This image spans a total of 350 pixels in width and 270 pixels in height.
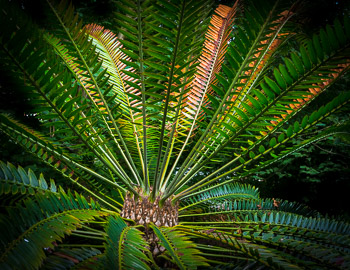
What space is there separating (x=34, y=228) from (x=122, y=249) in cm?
24

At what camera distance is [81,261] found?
28.1 inches

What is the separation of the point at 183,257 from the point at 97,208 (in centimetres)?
43

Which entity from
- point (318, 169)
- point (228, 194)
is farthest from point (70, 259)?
point (318, 169)

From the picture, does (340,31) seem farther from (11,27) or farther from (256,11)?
(11,27)

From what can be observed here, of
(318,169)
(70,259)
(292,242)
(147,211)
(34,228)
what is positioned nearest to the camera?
(34,228)

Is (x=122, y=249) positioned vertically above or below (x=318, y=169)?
below

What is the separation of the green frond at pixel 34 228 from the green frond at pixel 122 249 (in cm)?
12

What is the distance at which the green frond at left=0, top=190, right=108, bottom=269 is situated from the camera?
443 mm

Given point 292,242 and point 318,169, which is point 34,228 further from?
point 318,169

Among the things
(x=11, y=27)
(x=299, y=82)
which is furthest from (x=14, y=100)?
(x=299, y=82)

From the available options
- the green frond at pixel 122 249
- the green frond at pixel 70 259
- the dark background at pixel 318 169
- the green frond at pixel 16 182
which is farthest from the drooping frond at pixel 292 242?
the dark background at pixel 318 169

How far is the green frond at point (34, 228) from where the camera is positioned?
0.44 metres

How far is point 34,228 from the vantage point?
1.77ft

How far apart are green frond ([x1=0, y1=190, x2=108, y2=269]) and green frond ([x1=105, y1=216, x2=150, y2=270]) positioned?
117mm
